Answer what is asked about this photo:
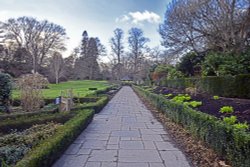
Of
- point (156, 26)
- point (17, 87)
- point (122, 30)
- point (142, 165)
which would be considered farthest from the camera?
point (122, 30)

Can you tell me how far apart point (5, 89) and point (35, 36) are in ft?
108

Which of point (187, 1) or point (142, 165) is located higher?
point (187, 1)

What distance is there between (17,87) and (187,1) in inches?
469

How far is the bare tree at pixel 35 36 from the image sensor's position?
125 feet

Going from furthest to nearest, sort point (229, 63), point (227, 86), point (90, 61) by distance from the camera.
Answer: point (90, 61)
point (229, 63)
point (227, 86)

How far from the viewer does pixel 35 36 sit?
4019 centimetres

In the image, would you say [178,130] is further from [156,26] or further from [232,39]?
[156,26]

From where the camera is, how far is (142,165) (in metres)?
4.06

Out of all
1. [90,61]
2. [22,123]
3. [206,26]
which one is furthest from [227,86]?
[90,61]

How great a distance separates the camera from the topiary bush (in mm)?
9578

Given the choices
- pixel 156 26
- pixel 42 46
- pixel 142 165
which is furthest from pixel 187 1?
pixel 42 46

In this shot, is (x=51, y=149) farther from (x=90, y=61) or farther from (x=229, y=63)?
(x=90, y=61)

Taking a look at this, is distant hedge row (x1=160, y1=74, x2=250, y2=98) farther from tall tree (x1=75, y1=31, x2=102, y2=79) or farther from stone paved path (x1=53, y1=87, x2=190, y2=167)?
tall tree (x1=75, y1=31, x2=102, y2=79)

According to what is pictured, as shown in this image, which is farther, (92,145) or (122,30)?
(122,30)
